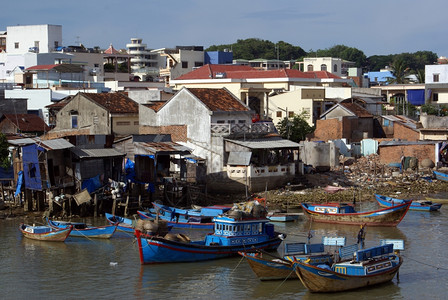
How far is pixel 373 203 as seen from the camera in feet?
135

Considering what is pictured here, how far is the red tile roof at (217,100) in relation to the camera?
44188mm

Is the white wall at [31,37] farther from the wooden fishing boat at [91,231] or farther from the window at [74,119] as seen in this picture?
the wooden fishing boat at [91,231]

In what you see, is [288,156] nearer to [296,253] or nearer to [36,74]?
[296,253]

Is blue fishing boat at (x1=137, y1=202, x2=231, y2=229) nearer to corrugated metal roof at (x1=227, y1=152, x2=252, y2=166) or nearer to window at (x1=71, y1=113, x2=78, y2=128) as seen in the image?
corrugated metal roof at (x1=227, y1=152, x2=252, y2=166)

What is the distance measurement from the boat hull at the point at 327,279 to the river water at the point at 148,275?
247 millimetres

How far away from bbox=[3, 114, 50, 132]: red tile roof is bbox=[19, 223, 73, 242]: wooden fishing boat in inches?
749

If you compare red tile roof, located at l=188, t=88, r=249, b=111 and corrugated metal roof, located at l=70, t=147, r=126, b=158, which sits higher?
red tile roof, located at l=188, t=88, r=249, b=111

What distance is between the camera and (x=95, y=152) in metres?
37.8

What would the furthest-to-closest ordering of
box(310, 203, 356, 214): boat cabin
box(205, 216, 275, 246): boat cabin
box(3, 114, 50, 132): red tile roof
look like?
box(3, 114, 50, 132): red tile roof → box(310, 203, 356, 214): boat cabin → box(205, 216, 275, 246): boat cabin

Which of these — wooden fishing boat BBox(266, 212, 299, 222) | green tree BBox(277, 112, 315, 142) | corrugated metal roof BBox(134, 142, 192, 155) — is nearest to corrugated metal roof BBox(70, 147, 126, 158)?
corrugated metal roof BBox(134, 142, 192, 155)

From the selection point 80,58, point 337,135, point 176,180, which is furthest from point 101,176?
point 80,58

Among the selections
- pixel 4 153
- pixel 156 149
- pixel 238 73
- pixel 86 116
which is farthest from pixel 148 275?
pixel 238 73

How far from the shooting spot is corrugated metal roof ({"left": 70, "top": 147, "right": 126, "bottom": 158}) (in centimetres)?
3691

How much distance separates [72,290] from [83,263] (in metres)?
3.42
